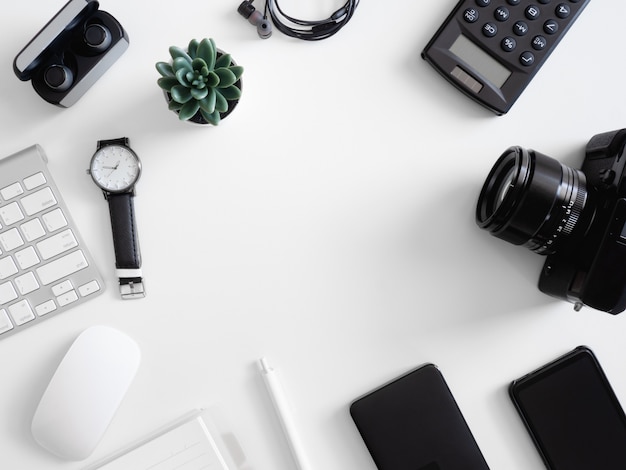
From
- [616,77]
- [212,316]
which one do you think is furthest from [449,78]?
[212,316]

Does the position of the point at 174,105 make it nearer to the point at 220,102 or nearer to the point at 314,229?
the point at 220,102

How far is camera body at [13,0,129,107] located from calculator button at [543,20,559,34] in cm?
53

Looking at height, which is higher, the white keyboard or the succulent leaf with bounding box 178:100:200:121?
the succulent leaf with bounding box 178:100:200:121

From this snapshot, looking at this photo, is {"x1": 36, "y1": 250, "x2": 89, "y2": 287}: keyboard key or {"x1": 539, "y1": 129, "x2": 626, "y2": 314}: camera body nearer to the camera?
{"x1": 539, "y1": 129, "x2": 626, "y2": 314}: camera body

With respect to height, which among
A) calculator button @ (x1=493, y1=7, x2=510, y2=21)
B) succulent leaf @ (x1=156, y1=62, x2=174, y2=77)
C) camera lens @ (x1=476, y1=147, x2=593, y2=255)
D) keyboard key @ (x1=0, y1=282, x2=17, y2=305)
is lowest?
camera lens @ (x1=476, y1=147, x2=593, y2=255)

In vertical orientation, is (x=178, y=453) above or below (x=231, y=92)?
below

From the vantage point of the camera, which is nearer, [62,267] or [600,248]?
[600,248]

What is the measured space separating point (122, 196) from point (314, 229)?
9.9 inches

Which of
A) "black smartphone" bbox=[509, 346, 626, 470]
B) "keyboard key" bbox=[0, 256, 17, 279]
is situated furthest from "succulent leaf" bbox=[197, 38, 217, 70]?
"black smartphone" bbox=[509, 346, 626, 470]

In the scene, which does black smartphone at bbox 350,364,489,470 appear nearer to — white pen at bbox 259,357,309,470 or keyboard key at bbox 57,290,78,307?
white pen at bbox 259,357,309,470

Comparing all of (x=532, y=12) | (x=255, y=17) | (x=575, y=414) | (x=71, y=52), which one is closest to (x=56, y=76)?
(x=71, y=52)

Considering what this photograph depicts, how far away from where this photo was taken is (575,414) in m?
0.66

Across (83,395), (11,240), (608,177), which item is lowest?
(83,395)

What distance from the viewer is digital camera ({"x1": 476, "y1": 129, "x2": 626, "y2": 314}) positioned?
559mm
